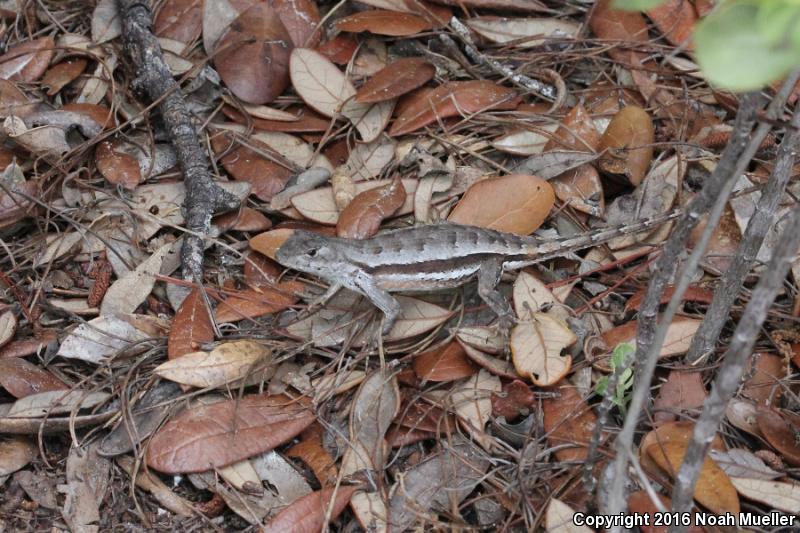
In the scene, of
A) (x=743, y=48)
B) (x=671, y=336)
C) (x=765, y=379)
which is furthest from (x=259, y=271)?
(x=743, y=48)

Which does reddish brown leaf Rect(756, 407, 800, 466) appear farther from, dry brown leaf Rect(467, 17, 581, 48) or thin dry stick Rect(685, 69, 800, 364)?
dry brown leaf Rect(467, 17, 581, 48)

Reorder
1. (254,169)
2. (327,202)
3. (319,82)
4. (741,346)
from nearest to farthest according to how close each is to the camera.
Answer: (741,346) < (327,202) < (254,169) < (319,82)

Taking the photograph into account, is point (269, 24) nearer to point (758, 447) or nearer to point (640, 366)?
point (640, 366)

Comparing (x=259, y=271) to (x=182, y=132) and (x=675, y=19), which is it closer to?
(x=182, y=132)

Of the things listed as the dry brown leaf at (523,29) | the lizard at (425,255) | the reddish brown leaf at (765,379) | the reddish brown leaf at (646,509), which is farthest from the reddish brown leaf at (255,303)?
the reddish brown leaf at (765,379)

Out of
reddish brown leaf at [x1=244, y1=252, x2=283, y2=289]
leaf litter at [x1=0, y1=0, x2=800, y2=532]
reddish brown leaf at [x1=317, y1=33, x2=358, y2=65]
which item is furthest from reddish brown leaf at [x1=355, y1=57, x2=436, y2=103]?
reddish brown leaf at [x1=244, y1=252, x2=283, y2=289]

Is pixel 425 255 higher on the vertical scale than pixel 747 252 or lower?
lower
